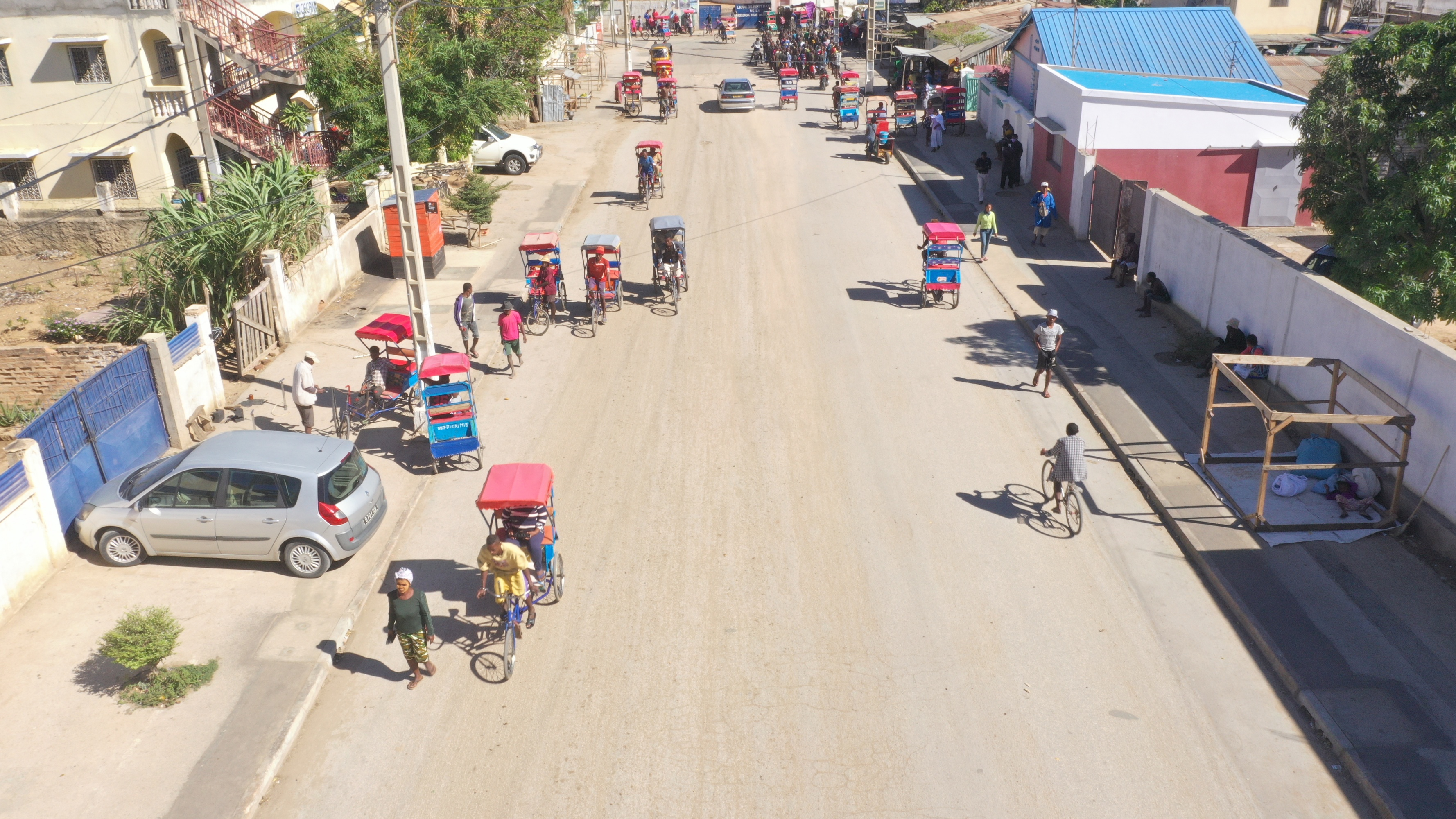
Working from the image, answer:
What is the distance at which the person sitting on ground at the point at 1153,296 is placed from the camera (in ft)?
70.2

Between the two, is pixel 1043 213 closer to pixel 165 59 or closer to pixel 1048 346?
pixel 1048 346

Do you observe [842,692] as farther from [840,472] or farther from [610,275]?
[610,275]

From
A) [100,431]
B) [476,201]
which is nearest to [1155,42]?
[476,201]

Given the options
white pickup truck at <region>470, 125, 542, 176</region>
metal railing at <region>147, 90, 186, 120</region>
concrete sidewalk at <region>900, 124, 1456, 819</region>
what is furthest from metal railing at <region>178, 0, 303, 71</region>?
concrete sidewalk at <region>900, 124, 1456, 819</region>

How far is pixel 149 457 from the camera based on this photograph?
15.4 m

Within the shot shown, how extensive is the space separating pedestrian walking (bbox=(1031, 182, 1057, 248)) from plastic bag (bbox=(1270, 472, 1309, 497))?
41.9ft

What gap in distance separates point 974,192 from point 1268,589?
21701 millimetres

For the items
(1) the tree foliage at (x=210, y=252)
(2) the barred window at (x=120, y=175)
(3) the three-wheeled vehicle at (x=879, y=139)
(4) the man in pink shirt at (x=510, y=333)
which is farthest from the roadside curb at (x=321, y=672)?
(3) the three-wheeled vehicle at (x=879, y=139)

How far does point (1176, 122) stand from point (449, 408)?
20.4m

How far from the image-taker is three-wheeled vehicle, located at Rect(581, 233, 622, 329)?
826 inches

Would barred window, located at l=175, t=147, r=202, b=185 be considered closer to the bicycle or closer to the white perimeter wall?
the white perimeter wall

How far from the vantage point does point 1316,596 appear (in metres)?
12.0

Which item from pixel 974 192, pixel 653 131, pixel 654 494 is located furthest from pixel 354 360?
pixel 653 131

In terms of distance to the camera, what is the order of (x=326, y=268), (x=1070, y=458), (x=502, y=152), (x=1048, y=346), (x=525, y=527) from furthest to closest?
(x=502, y=152) → (x=326, y=268) → (x=1048, y=346) → (x=1070, y=458) → (x=525, y=527)
